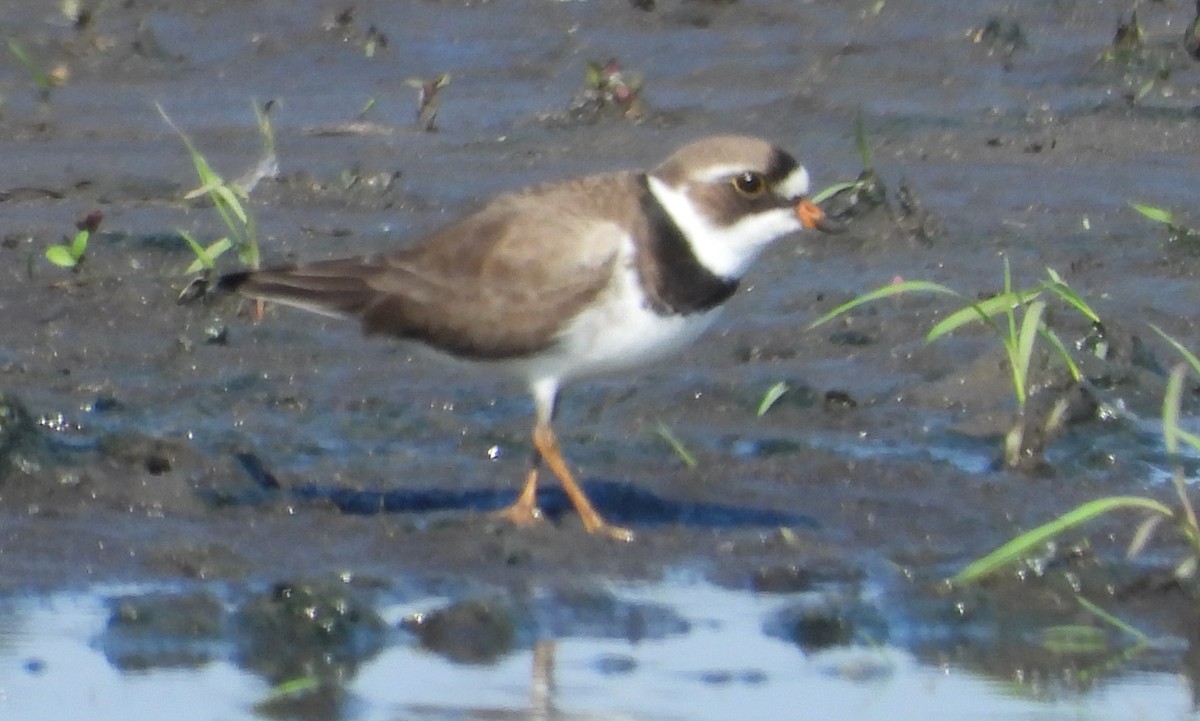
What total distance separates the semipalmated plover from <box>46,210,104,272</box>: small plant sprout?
75.6 inches

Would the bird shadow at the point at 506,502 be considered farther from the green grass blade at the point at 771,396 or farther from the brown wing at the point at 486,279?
the green grass blade at the point at 771,396

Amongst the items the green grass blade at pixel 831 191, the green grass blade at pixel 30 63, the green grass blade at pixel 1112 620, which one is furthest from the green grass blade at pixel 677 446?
the green grass blade at pixel 30 63

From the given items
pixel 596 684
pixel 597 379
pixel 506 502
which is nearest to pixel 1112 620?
pixel 596 684

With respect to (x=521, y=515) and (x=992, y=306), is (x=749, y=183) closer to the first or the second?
(x=992, y=306)

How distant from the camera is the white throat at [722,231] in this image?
23.4 feet

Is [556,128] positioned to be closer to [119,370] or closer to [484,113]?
[484,113]

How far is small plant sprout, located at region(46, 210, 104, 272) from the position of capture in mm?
9273

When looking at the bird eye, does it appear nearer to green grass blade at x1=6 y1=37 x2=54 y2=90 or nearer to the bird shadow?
the bird shadow

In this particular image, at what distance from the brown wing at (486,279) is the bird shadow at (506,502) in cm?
50

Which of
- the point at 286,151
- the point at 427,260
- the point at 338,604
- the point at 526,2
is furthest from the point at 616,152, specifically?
the point at 338,604

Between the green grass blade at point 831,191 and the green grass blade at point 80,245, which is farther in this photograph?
the green grass blade at point 80,245

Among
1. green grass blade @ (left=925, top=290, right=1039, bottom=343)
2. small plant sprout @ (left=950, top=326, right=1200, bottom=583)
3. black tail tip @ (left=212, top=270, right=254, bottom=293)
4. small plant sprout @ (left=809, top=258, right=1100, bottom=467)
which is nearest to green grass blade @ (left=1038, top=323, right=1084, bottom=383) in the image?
small plant sprout @ (left=809, top=258, right=1100, bottom=467)

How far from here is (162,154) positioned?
36.6 ft

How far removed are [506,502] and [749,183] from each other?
126cm
